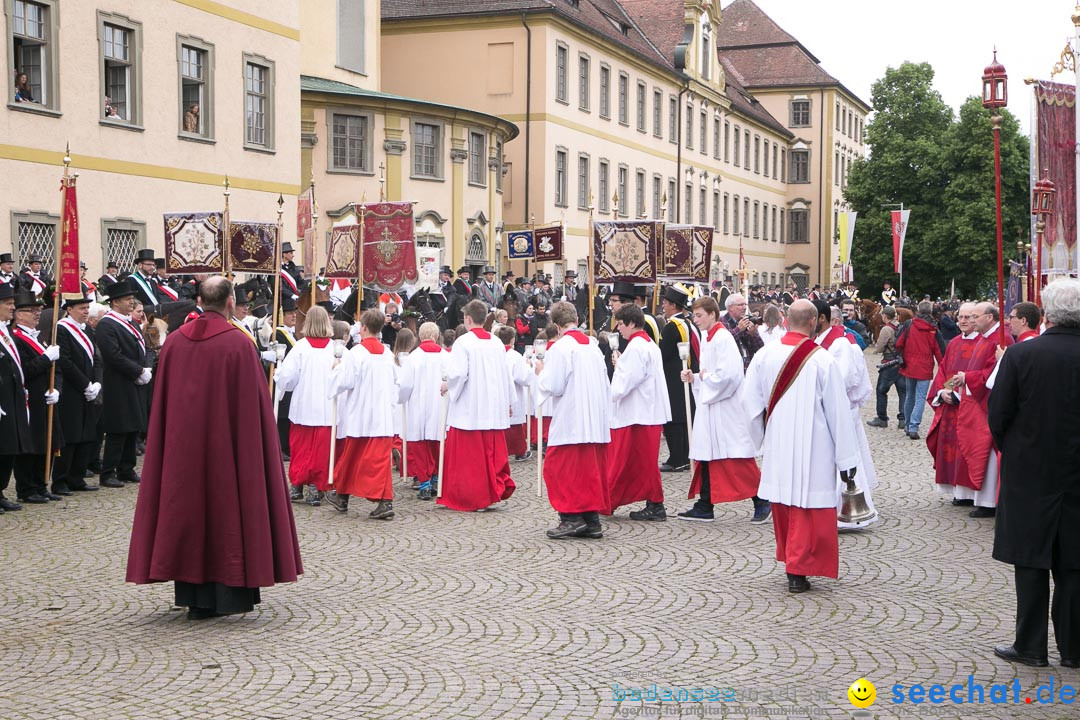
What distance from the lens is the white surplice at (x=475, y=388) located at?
11.2m

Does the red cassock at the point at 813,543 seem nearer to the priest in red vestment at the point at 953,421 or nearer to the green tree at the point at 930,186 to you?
the priest in red vestment at the point at 953,421

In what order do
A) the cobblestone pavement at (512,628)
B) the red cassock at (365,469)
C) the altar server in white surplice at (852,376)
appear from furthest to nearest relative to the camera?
the red cassock at (365,469), the altar server in white surplice at (852,376), the cobblestone pavement at (512,628)

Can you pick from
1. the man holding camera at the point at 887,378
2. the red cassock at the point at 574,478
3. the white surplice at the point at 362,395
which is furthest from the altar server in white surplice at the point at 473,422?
the man holding camera at the point at 887,378

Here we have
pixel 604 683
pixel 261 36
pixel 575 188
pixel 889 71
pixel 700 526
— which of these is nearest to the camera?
pixel 604 683

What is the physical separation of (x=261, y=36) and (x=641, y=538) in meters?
19.5

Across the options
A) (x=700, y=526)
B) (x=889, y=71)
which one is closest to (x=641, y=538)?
(x=700, y=526)

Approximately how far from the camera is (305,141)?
1254 inches

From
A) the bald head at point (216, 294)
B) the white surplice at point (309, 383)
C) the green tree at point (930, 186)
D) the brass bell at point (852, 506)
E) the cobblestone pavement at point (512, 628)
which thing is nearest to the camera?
the cobblestone pavement at point (512, 628)

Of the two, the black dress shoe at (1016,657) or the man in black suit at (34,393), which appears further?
the man in black suit at (34,393)

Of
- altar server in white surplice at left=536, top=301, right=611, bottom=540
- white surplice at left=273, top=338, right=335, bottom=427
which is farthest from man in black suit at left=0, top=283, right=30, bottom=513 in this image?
altar server in white surplice at left=536, top=301, right=611, bottom=540

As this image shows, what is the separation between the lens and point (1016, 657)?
6414mm

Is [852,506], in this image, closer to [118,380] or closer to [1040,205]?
[1040,205]

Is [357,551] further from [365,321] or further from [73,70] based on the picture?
[73,70]

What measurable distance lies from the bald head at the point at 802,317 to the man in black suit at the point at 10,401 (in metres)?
6.91
